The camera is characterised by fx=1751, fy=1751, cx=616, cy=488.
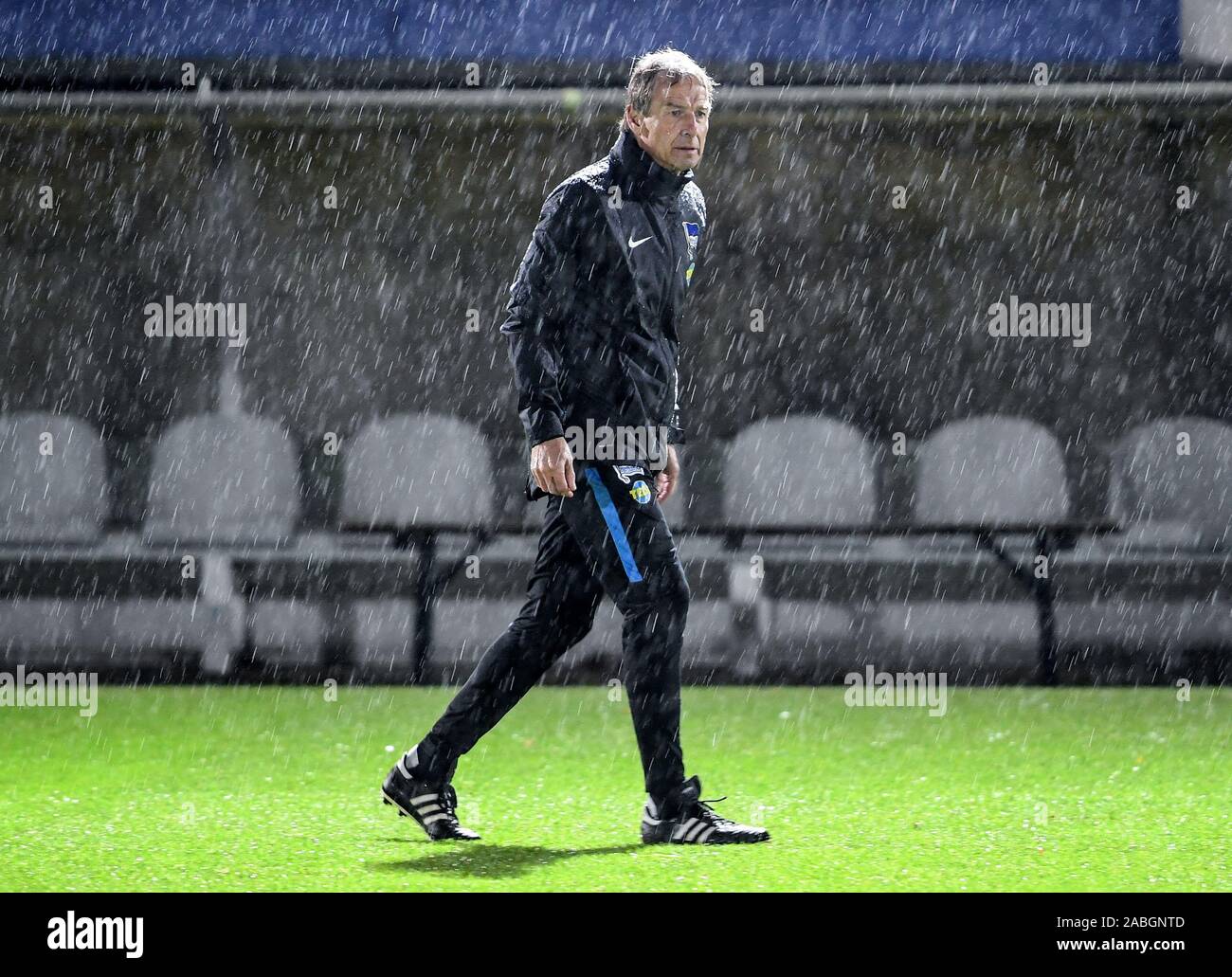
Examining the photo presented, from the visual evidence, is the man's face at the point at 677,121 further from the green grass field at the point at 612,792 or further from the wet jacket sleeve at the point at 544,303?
the green grass field at the point at 612,792

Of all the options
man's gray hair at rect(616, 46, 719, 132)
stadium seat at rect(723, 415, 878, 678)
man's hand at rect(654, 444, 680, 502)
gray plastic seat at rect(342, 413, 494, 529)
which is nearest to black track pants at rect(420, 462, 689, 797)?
man's hand at rect(654, 444, 680, 502)

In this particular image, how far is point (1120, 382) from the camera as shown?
10.1 m

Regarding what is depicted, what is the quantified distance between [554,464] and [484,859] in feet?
3.22

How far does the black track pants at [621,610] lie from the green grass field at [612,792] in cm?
28

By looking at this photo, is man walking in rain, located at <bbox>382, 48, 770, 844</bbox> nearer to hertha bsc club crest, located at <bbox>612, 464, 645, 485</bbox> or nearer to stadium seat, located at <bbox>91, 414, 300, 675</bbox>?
hertha bsc club crest, located at <bbox>612, 464, 645, 485</bbox>

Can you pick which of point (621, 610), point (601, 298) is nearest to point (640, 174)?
point (601, 298)

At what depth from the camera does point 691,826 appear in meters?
4.36

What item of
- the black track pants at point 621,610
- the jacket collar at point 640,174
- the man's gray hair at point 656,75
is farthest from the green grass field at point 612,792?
the man's gray hair at point 656,75

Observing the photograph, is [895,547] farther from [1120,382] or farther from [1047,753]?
[1047,753]

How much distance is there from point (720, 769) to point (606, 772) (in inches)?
15.9

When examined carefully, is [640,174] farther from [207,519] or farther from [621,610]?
[207,519]

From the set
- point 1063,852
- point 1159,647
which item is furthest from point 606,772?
point 1159,647

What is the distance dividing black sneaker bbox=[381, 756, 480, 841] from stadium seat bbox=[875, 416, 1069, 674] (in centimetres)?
475

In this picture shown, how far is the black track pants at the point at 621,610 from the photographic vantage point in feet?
14.1
